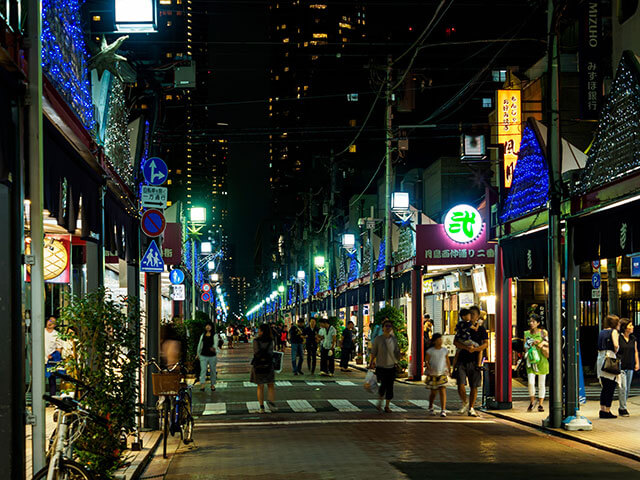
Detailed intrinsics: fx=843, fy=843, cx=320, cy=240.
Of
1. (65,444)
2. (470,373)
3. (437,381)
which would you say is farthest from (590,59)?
(65,444)

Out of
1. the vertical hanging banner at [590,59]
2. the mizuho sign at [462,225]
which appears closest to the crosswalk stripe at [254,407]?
the mizuho sign at [462,225]

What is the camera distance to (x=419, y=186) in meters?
48.9

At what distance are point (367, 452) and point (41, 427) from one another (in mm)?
6392

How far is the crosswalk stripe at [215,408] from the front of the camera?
1959 cm

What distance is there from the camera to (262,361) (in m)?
19.8

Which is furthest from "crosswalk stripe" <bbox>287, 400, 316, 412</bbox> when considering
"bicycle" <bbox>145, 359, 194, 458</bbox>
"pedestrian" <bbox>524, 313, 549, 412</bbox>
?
"bicycle" <bbox>145, 359, 194, 458</bbox>

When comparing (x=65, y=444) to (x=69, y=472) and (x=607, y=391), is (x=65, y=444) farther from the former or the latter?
(x=607, y=391)

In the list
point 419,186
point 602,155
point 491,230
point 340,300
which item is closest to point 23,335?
point 602,155

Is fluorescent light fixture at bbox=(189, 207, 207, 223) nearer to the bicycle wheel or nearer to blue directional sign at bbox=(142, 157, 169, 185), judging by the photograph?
blue directional sign at bbox=(142, 157, 169, 185)

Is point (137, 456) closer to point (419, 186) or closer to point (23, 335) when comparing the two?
point (23, 335)

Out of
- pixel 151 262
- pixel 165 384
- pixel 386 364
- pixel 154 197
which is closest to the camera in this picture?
pixel 165 384

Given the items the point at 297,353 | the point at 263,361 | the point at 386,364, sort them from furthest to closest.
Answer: the point at 297,353 → the point at 263,361 → the point at 386,364

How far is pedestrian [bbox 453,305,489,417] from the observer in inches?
724

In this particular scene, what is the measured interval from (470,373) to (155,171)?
26.3 ft
